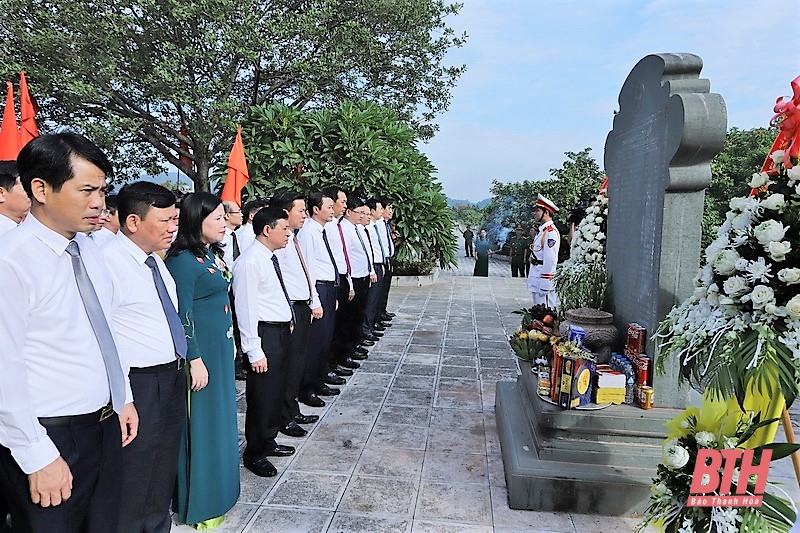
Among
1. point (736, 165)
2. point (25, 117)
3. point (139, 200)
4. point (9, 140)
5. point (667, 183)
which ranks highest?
point (736, 165)

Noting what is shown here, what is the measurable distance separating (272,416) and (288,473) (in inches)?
14.4

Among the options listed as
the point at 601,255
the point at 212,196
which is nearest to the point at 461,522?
the point at 212,196

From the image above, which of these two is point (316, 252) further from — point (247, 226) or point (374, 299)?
point (374, 299)

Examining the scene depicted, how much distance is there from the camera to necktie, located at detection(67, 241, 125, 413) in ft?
5.43

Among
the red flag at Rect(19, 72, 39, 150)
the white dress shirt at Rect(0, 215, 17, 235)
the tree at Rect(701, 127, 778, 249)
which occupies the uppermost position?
the tree at Rect(701, 127, 778, 249)

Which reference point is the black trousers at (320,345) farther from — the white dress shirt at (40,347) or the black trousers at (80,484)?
the white dress shirt at (40,347)

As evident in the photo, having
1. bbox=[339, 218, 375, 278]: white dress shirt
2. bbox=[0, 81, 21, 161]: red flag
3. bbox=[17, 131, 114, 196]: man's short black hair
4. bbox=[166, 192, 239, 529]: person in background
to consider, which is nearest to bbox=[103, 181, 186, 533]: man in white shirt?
bbox=[166, 192, 239, 529]: person in background

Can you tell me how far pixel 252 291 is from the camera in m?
3.11

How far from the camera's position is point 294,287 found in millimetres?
3938

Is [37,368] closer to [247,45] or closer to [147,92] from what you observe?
[247,45]

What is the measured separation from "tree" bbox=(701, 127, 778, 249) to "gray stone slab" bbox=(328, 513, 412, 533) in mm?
13924

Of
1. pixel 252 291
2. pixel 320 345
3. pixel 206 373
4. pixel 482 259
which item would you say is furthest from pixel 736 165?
pixel 206 373

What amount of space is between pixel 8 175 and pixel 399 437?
292cm

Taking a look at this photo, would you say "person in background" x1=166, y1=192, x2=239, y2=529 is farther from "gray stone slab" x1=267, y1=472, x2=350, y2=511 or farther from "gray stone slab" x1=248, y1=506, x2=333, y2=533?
"gray stone slab" x1=267, y1=472, x2=350, y2=511
